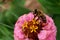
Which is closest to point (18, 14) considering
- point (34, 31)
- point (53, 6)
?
point (53, 6)

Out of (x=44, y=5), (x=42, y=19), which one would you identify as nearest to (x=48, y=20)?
(x=42, y=19)

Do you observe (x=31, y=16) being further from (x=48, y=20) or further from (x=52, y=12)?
(x=52, y=12)

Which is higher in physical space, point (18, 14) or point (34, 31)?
point (18, 14)

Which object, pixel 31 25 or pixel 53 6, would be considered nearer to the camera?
pixel 31 25

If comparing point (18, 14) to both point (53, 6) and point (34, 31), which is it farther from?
point (34, 31)

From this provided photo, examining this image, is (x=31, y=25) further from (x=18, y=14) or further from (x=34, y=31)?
(x=18, y=14)

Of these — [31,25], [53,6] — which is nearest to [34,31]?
[31,25]

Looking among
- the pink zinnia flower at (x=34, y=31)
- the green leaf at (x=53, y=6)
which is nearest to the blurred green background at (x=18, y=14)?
the green leaf at (x=53, y=6)

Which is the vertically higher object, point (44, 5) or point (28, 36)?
point (44, 5)

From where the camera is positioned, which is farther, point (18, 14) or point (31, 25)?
point (18, 14)
